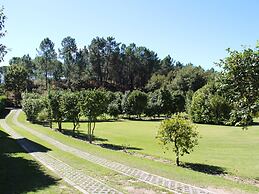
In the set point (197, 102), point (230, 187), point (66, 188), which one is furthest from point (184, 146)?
point (197, 102)

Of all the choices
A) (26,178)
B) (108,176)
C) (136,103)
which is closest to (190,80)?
(136,103)

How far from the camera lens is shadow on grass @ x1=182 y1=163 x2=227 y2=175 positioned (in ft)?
74.3

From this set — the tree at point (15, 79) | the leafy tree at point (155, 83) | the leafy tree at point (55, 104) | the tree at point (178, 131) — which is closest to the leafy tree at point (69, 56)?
the tree at point (15, 79)

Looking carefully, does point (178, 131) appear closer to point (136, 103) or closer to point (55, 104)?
point (55, 104)

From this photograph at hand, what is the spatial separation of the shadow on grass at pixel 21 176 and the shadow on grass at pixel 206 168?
1169 cm

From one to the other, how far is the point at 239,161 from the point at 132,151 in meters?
9.81

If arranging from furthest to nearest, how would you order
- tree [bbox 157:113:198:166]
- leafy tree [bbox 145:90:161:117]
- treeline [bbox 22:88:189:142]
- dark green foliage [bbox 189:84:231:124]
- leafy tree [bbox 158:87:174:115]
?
leafy tree [bbox 145:90:161:117], leafy tree [bbox 158:87:174:115], dark green foliage [bbox 189:84:231:124], treeline [bbox 22:88:189:142], tree [bbox 157:113:198:166]

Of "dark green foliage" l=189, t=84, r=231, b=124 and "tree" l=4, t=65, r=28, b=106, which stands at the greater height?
"tree" l=4, t=65, r=28, b=106

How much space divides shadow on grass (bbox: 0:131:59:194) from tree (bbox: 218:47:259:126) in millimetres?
10987

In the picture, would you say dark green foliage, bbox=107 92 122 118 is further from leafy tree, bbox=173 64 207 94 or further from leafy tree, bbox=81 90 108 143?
leafy tree, bbox=81 90 108 143

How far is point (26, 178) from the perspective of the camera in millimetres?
15156

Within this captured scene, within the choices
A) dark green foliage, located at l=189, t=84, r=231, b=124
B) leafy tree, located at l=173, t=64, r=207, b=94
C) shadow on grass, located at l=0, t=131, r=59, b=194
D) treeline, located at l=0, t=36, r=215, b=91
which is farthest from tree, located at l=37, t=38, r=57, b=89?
shadow on grass, located at l=0, t=131, r=59, b=194

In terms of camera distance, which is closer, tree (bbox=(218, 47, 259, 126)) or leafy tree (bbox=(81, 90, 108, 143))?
tree (bbox=(218, 47, 259, 126))

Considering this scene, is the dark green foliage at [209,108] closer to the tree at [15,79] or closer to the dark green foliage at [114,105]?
the dark green foliage at [114,105]
